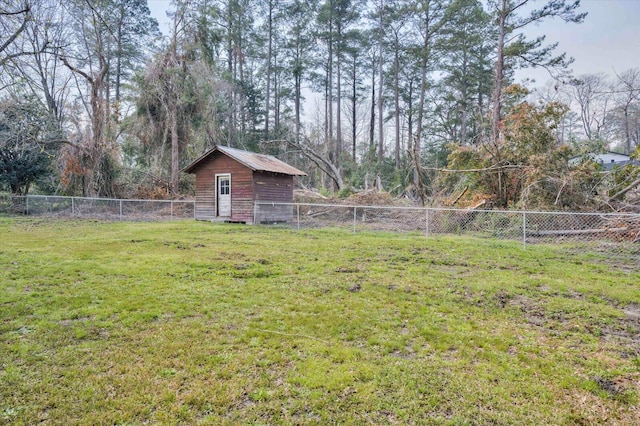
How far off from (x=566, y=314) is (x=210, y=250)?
680 cm

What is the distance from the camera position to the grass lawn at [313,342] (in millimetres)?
2398

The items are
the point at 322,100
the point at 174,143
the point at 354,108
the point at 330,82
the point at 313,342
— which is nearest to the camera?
the point at 313,342

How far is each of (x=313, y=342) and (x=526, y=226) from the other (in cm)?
921

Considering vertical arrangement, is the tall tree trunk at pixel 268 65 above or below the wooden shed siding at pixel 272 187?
above

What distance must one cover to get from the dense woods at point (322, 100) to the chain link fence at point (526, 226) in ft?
3.86

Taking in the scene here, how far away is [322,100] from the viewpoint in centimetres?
3081

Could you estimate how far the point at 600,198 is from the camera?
10.4 metres

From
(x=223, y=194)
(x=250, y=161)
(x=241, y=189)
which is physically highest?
(x=250, y=161)

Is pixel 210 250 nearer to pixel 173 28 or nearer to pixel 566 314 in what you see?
pixel 566 314

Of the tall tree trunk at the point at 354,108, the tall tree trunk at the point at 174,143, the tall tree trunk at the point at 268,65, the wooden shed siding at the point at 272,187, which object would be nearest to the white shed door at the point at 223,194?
the wooden shed siding at the point at 272,187

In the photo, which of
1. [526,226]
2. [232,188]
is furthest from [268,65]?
[526,226]

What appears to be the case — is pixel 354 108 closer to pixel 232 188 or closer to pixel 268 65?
pixel 268 65

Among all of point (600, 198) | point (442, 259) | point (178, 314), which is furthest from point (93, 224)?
point (600, 198)

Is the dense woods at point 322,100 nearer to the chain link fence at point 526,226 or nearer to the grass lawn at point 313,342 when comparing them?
the chain link fence at point 526,226
